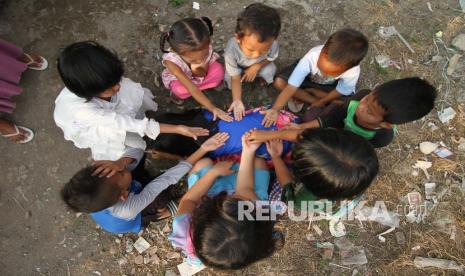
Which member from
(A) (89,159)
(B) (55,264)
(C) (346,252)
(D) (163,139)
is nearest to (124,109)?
(D) (163,139)

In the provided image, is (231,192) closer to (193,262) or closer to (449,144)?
(193,262)

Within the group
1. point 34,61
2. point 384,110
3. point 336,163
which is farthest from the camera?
point 34,61

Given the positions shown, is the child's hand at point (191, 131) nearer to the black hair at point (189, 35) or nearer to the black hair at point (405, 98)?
the black hair at point (189, 35)

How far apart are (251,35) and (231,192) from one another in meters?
0.98

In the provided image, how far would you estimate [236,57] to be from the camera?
252 cm

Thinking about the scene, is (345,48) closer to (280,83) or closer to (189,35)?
(280,83)

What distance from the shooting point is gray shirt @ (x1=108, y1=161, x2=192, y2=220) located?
6.83 feet

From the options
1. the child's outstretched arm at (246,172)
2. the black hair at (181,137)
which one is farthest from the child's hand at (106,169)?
the child's outstretched arm at (246,172)

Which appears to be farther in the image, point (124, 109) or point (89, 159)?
point (89, 159)

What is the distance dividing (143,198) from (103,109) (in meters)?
0.60

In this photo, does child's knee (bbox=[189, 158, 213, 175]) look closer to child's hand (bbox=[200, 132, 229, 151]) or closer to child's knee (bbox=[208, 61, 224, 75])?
child's hand (bbox=[200, 132, 229, 151])

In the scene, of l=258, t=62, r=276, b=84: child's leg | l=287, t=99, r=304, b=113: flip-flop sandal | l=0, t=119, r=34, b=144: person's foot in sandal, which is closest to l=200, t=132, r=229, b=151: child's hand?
l=258, t=62, r=276, b=84: child's leg

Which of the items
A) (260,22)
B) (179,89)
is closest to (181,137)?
(179,89)

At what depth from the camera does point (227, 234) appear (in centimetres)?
155
